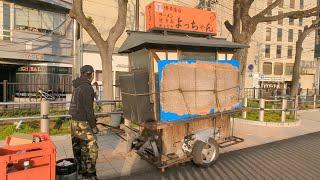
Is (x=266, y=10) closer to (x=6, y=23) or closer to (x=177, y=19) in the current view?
(x=177, y=19)

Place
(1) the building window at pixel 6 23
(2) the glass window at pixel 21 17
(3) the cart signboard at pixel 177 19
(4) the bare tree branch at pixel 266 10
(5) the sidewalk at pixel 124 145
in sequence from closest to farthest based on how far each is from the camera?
1. (5) the sidewalk at pixel 124 145
2. (3) the cart signboard at pixel 177 19
3. (4) the bare tree branch at pixel 266 10
4. (1) the building window at pixel 6 23
5. (2) the glass window at pixel 21 17

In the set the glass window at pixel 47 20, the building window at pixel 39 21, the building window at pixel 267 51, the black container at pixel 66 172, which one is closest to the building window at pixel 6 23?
the building window at pixel 39 21

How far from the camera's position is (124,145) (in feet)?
27.8

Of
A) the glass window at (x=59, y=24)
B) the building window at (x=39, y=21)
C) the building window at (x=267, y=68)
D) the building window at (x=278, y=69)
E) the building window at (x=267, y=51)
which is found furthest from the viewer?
the building window at (x=267, y=51)

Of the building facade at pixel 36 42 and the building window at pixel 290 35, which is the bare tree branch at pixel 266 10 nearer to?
the building facade at pixel 36 42

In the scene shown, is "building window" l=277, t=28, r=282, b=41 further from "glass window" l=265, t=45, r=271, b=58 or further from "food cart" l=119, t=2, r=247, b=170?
"food cart" l=119, t=2, r=247, b=170

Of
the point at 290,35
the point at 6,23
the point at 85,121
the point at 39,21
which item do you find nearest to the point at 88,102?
the point at 85,121

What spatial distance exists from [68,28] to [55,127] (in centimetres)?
1321

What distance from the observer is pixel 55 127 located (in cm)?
1027

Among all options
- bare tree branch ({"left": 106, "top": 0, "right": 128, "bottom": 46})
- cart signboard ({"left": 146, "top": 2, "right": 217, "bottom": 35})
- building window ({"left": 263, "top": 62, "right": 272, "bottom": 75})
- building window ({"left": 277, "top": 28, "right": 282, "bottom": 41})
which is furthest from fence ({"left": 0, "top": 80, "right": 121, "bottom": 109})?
building window ({"left": 277, "top": 28, "right": 282, "bottom": 41})

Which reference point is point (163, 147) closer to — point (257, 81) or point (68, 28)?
point (68, 28)

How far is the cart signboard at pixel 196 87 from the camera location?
6.04 meters

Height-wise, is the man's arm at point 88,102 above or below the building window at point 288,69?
below

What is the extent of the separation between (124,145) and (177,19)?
12.7ft
